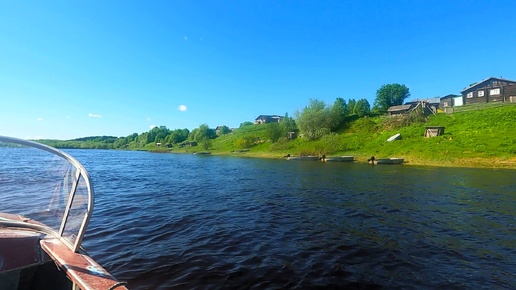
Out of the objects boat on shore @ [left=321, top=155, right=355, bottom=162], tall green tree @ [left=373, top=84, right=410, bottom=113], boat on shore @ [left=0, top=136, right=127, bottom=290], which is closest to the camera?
boat on shore @ [left=0, top=136, right=127, bottom=290]

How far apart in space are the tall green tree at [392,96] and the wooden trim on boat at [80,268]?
494ft

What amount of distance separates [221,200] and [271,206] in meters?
4.07

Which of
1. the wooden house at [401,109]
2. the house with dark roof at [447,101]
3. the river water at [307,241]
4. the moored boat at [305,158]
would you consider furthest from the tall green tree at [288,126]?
the river water at [307,241]

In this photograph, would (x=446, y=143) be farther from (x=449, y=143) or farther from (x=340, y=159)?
(x=340, y=159)

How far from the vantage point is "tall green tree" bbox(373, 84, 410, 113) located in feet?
457

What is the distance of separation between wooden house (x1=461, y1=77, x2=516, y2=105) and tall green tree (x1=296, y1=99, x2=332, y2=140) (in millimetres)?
51786

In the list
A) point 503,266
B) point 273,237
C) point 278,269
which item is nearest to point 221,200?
point 273,237

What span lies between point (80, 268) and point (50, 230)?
74.6 inches

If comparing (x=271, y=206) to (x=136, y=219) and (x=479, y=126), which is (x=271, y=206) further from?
(x=479, y=126)

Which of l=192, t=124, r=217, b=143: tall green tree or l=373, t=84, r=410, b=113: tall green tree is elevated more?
l=373, t=84, r=410, b=113: tall green tree

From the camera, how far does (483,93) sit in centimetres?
9044

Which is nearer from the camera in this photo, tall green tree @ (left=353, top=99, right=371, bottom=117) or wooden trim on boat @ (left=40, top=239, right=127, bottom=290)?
wooden trim on boat @ (left=40, top=239, right=127, bottom=290)

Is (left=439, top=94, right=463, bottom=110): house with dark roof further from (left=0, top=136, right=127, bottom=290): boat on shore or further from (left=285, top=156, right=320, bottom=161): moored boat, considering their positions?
(left=0, top=136, right=127, bottom=290): boat on shore

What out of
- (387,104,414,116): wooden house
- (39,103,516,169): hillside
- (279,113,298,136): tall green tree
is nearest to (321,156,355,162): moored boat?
(39,103,516,169): hillside
